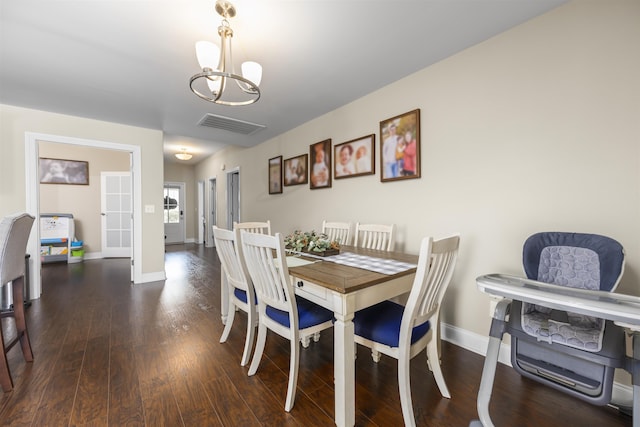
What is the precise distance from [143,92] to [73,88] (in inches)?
25.4

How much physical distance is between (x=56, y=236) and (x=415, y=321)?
21.8 ft

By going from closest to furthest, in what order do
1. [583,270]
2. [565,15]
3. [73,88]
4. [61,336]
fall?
[583,270] → [565,15] → [61,336] → [73,88]

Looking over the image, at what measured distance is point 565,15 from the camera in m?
1.55

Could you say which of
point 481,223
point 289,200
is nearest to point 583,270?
point 481,223

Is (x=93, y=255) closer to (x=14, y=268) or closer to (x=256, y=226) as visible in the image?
(x=14, y=268)

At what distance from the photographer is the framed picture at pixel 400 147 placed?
2.28m

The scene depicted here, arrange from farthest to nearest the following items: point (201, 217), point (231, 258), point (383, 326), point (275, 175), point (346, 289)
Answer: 1. point (201, 217)
2. point (275, 175)
3. point (231, 258)
4. point (383, 326)
5. point (346, 289)

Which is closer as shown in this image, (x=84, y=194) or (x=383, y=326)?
(x=383, y=326)

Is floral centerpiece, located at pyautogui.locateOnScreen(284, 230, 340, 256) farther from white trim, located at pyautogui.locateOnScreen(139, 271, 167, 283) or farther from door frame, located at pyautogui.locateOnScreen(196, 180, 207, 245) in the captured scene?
door frame, located at pyautogui.locateOnScreen(196, 180, 207, 245)

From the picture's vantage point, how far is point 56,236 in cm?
485

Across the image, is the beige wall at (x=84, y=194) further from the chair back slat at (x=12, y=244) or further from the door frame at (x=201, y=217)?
the chair back slat at (x=12, y=244)

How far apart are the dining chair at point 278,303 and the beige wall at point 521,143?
1303 millimetres

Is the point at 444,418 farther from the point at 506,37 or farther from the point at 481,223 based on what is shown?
the point at 506,37

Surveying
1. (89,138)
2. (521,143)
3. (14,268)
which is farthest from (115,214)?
(521,143)
